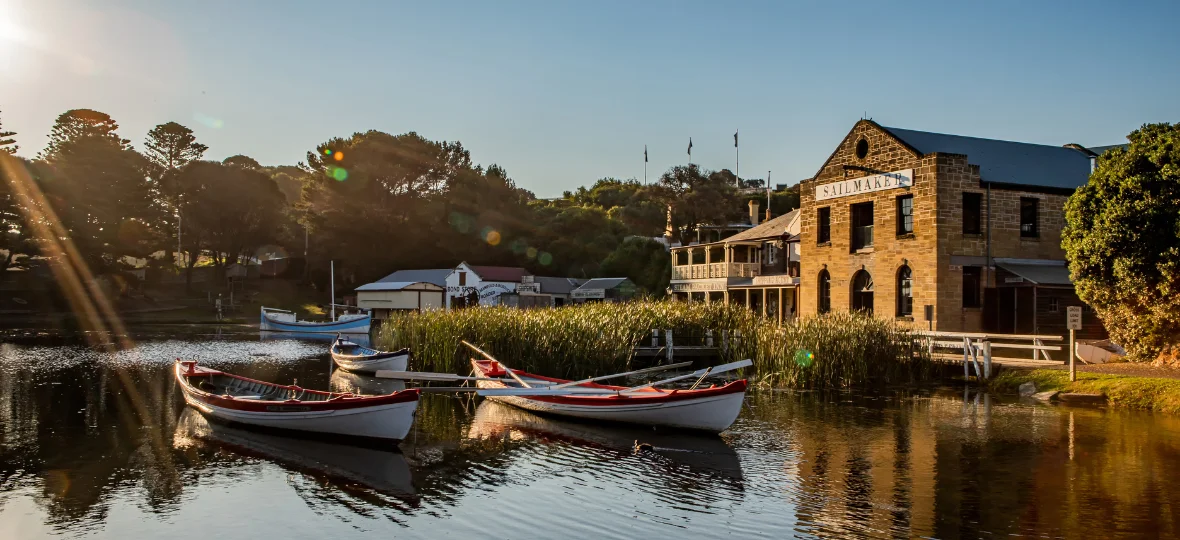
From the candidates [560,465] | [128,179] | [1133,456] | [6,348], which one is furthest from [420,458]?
[128,179]

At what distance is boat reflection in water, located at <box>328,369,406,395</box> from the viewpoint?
28578 mm

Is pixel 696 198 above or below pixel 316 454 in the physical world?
above

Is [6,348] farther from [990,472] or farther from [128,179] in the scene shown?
[990,472]

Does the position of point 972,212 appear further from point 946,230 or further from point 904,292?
point 904,292

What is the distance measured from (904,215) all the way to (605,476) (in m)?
24.5

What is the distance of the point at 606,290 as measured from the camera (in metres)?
67.9

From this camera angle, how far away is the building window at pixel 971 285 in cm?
3444

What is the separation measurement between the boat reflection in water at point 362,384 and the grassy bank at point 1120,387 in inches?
751

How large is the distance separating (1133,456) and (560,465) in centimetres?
1092

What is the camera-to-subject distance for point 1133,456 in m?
16.6

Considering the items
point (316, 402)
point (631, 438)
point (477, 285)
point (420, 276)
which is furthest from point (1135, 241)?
point (420, 276)

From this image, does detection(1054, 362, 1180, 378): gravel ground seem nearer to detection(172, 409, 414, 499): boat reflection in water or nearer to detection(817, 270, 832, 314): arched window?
detection(817, 270, 832, 314): arched window

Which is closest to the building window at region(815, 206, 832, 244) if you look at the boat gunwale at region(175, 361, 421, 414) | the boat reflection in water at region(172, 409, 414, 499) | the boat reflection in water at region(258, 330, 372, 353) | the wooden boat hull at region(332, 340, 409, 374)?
the wooden boat hull at region(332, 340, 409, 374)

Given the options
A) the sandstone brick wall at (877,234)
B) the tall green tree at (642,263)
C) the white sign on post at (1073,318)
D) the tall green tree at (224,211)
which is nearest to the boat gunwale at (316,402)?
the white sign on post at (1073,318)
